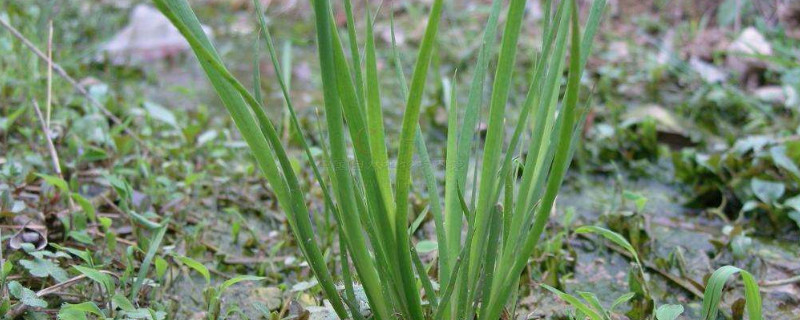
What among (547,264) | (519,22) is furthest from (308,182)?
(519,22)

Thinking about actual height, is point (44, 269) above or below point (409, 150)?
below

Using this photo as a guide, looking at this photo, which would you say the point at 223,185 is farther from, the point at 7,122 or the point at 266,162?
the point at 266,162

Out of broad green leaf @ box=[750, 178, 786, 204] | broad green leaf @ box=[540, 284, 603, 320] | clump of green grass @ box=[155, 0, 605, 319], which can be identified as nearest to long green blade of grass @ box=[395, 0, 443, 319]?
clump of green grass @ box=[155, 0, 605, 319]

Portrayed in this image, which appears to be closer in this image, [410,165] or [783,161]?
[410,165]

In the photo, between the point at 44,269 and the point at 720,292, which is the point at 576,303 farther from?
the point at 44,269

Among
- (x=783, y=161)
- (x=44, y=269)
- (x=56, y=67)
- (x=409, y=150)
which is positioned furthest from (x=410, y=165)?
(x=783, y=161)

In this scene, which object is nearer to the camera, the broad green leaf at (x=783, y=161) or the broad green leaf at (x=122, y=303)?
the broad green leaf at (x=122, y=303)

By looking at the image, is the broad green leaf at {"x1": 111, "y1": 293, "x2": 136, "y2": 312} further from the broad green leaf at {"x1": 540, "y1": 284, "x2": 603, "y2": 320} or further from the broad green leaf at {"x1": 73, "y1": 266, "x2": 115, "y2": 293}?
the broad green leaf at {"x1": 540, "y1": 284, "x2": 603, "y2": 320}

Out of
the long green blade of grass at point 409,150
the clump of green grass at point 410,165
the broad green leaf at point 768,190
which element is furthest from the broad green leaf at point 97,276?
the broad green leaf at point 768,190

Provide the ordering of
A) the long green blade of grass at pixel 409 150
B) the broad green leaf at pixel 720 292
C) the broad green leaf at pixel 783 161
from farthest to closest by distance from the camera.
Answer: the broad green leaf at pixel 783 161 < the broad green leaf at pixel 720 292 < the long green blade of grass at pixel 409 150

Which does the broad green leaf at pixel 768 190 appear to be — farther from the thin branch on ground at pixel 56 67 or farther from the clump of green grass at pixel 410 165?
the thin branch on ground at pixel 56 67
